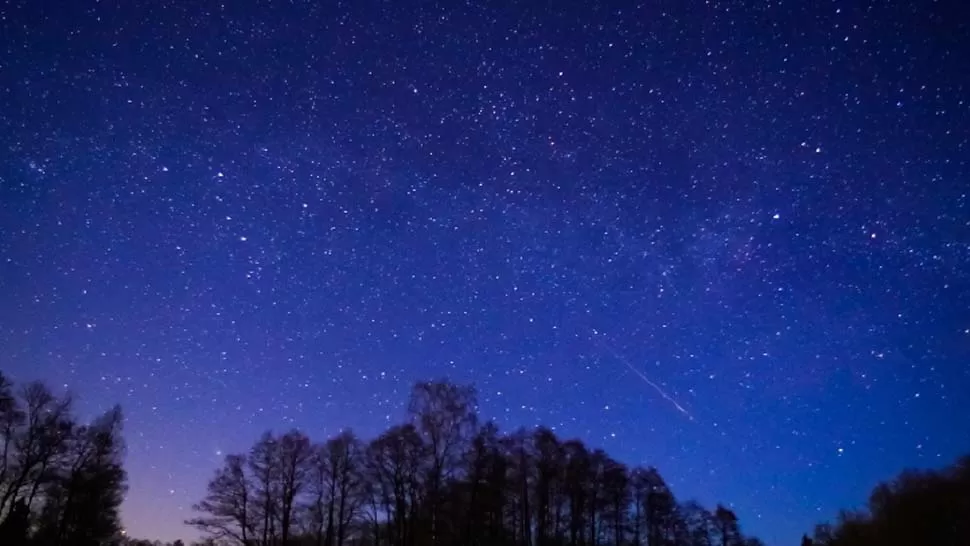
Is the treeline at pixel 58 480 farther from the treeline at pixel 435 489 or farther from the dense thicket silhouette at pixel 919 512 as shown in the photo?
the dense thicket silhouette at pixel 919 512

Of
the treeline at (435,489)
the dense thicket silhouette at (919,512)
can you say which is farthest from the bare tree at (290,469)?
the dense thicket silhouette at (919,512)

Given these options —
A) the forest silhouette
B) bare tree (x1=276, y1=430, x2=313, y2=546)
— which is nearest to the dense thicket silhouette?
the forest silhouette

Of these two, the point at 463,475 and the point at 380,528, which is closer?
the point at 463,475

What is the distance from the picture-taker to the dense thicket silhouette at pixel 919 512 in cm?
4262

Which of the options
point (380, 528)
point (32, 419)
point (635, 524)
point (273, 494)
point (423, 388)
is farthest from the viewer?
point (635, 524)

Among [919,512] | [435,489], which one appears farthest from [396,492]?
[919,512]

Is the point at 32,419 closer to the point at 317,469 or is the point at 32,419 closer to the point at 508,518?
the point at 317,469

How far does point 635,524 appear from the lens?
64.6 m

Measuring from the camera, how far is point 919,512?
44125 millimetres

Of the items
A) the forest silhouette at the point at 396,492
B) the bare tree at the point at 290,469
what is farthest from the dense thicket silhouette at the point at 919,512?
the bare tree at the point at 290,469

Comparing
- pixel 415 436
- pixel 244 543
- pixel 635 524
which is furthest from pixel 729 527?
pixel 244 543

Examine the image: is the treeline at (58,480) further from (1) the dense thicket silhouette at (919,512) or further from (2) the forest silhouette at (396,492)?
(1) the dense thicket silhouette at (919,512)

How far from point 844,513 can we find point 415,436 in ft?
124

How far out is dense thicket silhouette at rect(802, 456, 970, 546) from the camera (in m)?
42.6
